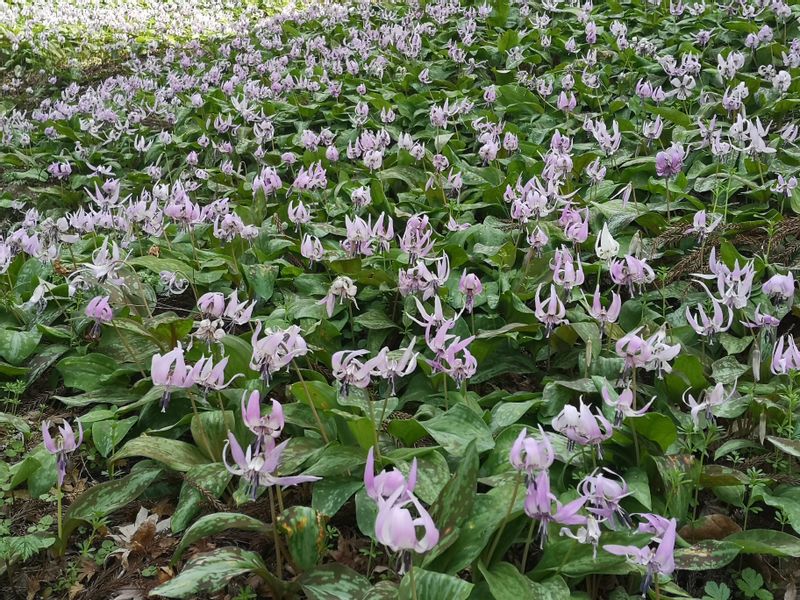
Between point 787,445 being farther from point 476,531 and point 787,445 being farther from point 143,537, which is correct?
point 143,537

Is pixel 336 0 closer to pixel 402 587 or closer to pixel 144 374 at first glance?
pixel 144 374

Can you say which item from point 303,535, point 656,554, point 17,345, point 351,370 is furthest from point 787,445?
point 17,345

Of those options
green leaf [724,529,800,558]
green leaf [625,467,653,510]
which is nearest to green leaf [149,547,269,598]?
green leaf [625,467,653,510]

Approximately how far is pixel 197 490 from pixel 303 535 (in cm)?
49

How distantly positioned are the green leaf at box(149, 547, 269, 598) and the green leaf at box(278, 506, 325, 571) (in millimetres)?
119

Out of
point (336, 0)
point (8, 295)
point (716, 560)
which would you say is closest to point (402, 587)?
point (716, 560)

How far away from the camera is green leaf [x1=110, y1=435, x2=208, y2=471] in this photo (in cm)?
218

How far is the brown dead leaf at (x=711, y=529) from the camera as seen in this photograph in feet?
6.15

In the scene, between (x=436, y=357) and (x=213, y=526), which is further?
(x=436, y=357)

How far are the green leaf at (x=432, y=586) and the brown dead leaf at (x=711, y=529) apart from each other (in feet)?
2.53

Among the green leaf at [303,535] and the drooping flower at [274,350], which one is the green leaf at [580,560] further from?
the drooping flower at [274,350]

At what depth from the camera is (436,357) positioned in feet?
7.72

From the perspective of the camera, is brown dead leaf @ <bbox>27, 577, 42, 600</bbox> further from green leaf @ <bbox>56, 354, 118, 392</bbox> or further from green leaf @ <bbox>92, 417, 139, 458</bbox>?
green leaf @ <bbox>56, 354, 118, 392</bbox>

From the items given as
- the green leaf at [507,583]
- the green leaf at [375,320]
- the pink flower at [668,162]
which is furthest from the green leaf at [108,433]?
the pink flower at [668,162]
